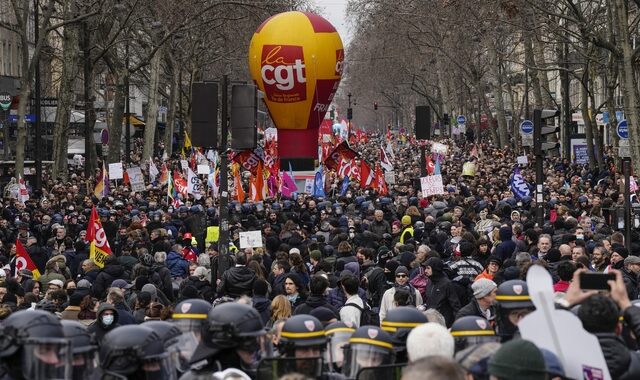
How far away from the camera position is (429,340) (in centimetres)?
607

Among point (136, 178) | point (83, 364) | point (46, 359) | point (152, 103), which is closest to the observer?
point (46, 359)

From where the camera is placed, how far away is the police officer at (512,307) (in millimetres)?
7348

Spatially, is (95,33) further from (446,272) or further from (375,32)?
(375,32)

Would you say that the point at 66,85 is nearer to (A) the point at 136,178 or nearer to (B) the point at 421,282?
(A) the point at 136,178

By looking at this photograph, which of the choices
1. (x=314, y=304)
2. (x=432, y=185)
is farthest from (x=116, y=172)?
(x=314, y=304)

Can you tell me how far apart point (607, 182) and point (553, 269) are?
20848mm

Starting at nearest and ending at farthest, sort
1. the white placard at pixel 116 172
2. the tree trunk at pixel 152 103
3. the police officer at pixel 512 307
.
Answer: the police officer at pixel 512 307, the white placard at pixel 116 172, the tree trunk at pixel 152 103

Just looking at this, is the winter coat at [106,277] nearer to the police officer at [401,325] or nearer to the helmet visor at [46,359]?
the police officer at [401,325]

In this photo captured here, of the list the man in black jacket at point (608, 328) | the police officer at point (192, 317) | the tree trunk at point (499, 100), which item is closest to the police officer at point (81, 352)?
the police officer at point (192, 317)

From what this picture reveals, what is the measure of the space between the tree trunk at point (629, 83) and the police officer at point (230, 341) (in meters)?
23.8

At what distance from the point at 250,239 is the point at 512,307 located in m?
10.2

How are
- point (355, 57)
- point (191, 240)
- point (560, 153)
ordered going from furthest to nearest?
1. point (355, 57)
2. point (560, 153)
3. point (191, 240)

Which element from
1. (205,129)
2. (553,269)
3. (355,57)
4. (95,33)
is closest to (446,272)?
(553,269)

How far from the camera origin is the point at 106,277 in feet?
47.5
